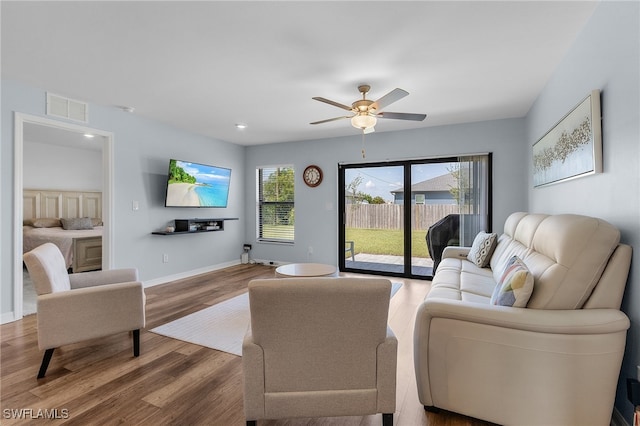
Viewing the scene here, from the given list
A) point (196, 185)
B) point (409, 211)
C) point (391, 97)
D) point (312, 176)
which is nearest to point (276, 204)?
point (312, 176)

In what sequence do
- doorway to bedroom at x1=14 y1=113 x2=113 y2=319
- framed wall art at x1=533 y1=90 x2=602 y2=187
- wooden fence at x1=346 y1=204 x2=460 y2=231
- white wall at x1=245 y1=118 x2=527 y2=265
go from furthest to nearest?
1. doorway to bedroom at x1=14 y1=113 x2=113 y2=319
2. wooden fence at x1=346 y1=204 x2=460 y2=231
3. white wall at x1=245 y1=118 x2=527 y2=265
4. framed wall art at x1=533 y1=90 x2=602 y2=187

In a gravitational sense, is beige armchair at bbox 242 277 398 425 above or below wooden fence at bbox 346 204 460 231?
below

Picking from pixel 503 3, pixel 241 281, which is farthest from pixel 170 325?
pixel 503 3

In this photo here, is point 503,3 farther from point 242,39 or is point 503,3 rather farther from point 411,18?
point 242,39

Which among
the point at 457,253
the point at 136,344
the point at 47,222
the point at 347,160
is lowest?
the point at 136,344

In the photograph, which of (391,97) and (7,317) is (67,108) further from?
(391,97)

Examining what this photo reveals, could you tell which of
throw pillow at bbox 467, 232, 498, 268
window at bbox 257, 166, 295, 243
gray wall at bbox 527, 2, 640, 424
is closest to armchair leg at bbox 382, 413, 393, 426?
gray wall at bbox 527, 2, 640, 424

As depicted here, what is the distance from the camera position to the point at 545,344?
1439mm

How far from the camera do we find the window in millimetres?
5922

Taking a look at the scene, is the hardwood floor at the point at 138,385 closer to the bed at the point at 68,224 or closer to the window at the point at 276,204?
the bed at the point at 68,224

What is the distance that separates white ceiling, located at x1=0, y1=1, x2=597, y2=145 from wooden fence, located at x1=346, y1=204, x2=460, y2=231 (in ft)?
5.19

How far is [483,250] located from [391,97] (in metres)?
1.98

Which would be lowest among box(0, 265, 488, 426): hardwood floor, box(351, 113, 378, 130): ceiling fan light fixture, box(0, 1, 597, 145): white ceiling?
box(0, 265, 488, 426): hardwood floor

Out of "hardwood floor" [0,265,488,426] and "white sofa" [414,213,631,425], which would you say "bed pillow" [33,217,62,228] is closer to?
"hardwood floor" [0,265,488,426]
